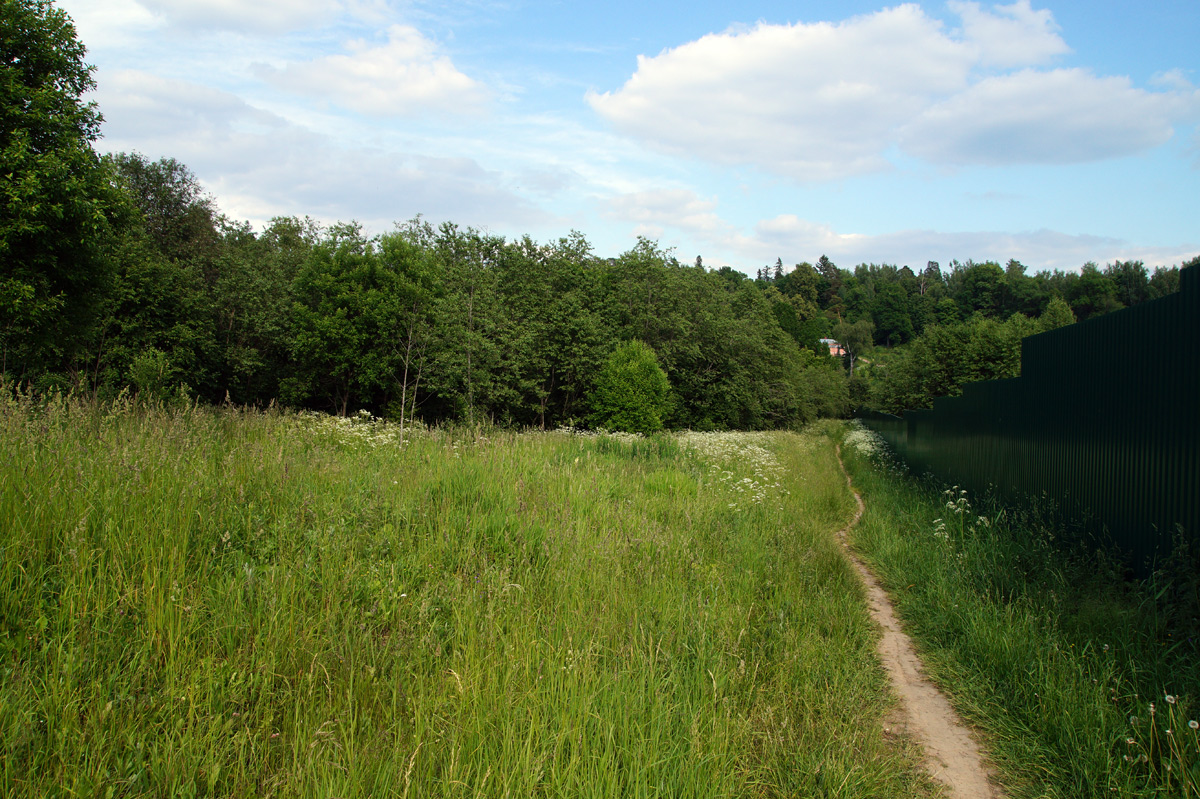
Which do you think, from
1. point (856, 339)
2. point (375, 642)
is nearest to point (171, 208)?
point (375, 642)

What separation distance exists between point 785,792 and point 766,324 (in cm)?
5028

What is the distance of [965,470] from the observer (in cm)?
1290

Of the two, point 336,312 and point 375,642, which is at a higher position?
point 336,312

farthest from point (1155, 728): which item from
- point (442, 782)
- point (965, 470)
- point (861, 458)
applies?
point (861, 458)

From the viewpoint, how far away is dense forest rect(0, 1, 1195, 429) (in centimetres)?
1712

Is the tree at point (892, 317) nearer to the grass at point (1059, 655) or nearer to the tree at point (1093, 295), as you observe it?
the tree at point (1093, 295)

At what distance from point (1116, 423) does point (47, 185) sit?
23.9 metres

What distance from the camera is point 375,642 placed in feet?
10.6

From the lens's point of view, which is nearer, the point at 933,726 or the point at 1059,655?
the point at 933,726

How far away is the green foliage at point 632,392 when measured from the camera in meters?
35.8

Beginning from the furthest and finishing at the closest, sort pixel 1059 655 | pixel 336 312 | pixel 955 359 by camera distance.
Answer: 1. pixel 955 359
2. pixel 336 312
3. pixel 1059 655

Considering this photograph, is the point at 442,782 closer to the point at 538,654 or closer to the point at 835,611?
the point at 538,654

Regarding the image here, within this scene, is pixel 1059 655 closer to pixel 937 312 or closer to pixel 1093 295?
pixel 1093 295

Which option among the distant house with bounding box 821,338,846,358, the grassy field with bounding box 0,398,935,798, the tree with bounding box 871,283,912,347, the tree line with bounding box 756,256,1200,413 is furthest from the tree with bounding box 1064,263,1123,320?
the grassy field with bounding box 0,398,935,798
